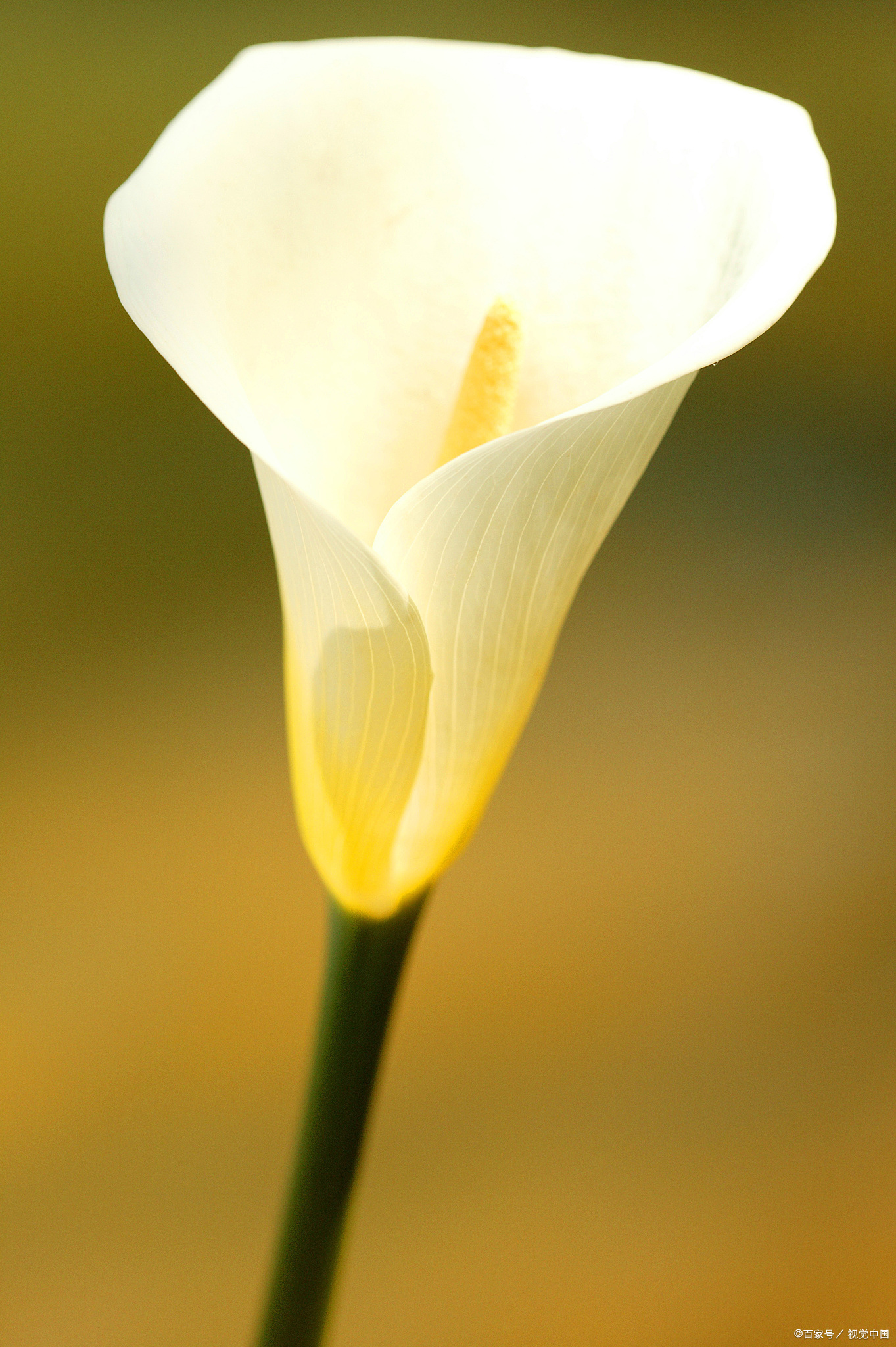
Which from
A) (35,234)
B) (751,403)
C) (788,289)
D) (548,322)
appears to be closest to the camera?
(788,289)

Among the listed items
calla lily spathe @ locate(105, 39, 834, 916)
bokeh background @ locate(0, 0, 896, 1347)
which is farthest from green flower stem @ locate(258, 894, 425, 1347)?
bokeh background @ locate(0, 0, 896, 1347)

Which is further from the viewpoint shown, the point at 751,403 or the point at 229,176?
the point at 751,403

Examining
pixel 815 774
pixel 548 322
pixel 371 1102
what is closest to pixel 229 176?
pixel 548 322

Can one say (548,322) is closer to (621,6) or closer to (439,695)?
(439,695)

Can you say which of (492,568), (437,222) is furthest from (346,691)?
(437,222)

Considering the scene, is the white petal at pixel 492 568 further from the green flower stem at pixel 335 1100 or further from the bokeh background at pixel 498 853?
the bokeh background at pixel 498 853

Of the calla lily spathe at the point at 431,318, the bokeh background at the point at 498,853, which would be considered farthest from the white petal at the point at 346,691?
the bokeh background at the point at 498,853
